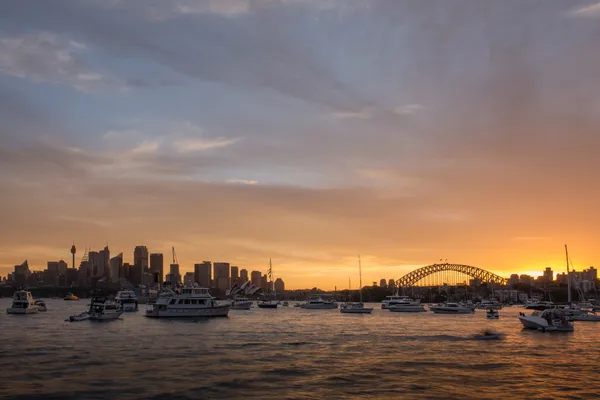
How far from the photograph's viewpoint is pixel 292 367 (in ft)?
174

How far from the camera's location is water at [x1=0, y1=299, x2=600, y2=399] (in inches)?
1623

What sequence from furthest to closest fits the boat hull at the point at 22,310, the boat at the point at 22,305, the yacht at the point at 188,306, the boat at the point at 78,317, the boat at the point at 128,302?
the boat at the point at 128,302
the boat at the point at 22,305
the boat hull at the point at 22,310
the yacht at the point at 188,306
the boat at the point at 78,317

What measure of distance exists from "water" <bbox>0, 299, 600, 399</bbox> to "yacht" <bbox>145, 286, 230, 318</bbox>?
45.1 m

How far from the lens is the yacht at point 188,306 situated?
131m

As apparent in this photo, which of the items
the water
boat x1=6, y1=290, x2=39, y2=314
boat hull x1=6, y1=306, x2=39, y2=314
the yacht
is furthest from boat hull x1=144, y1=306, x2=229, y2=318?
the water

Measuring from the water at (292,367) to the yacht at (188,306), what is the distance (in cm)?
4510

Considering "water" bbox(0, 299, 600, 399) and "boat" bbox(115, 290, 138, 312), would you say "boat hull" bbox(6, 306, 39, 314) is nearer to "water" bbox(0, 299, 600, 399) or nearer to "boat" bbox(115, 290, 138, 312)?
"boat" bbox(115, 290, 138, 312)

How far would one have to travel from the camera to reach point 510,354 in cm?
6381

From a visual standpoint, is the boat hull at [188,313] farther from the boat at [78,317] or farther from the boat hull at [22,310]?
the boat hull at [22,310]

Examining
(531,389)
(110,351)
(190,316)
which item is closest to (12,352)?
(110,351)

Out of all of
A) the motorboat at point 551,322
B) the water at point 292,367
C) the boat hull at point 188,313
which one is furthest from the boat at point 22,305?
the motorboat at point 551,322

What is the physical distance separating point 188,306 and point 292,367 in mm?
82038

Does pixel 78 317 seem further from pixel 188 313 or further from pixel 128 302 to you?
pixel 128 302

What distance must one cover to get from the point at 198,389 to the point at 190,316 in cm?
9092
